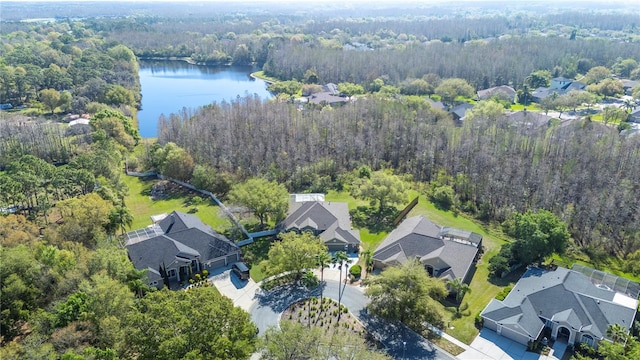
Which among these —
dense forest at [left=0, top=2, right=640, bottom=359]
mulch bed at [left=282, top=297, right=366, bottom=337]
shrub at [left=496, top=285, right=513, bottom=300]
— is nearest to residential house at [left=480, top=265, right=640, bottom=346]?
shrub at [left=496, top=285, right=513, bottom=300]

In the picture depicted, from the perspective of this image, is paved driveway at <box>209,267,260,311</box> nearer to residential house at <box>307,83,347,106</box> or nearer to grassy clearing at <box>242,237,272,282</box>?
grassy clearing at <box>242,237,272,282</box>

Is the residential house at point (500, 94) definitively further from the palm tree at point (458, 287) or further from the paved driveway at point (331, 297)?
the paved driveway at point (331, 297)

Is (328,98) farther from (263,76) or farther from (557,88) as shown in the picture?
(557,88)

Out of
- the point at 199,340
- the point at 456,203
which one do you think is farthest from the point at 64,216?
the point at 456,203

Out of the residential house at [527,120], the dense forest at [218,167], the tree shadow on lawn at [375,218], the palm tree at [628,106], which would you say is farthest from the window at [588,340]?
the palm tree at [628,106]

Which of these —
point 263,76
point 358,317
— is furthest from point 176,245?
point 263,76
